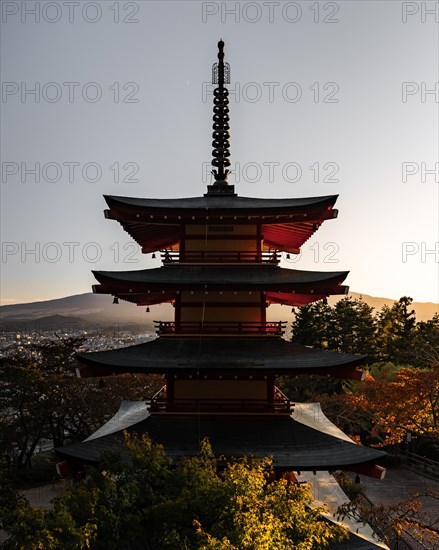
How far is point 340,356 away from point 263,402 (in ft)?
9.71

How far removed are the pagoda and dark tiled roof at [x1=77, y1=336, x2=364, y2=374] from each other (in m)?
0.03

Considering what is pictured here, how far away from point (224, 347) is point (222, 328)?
29.5 inches

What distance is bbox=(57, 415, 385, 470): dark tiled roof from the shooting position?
618 inches

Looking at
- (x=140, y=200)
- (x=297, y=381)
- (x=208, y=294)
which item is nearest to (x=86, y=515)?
(x=208, y=294)

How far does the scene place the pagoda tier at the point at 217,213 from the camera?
60.5 ft

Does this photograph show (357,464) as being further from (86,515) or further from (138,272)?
(138,272)

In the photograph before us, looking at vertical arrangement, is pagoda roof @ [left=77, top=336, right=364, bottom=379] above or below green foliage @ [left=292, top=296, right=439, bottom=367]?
above

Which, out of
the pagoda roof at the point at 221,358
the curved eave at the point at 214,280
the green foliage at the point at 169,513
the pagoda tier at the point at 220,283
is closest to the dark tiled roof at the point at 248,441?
the pagoda roof at the point at 221,358

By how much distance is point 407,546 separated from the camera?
24.8 metres

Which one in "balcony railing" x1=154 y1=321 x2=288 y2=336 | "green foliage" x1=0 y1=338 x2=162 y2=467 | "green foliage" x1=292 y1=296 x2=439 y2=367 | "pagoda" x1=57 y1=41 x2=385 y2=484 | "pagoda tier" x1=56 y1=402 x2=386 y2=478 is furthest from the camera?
"green foliage" x1=292 y1=296 x2=439 y2=367

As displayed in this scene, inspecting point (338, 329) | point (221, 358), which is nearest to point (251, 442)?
point (221, 358)

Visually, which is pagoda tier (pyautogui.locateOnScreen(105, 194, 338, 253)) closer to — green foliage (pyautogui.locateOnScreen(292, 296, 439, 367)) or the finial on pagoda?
the finial on pagoda

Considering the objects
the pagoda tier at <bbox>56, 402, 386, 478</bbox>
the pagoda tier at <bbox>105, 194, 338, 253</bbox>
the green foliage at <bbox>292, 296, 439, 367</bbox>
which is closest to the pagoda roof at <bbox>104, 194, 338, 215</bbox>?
the pagoda tier at <bbox>105, 194, 338, 253</bbox>

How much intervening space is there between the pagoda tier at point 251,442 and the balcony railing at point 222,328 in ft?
9.08
